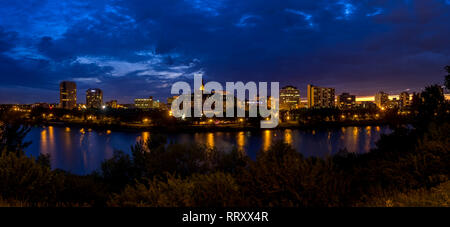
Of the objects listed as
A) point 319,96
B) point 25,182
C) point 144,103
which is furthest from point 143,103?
point 25,182

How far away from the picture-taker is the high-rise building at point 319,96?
550 ft

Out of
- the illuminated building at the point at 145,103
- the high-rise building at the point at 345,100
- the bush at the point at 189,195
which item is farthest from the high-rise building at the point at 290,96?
the bush at the point at 189,195

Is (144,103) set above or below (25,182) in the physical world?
above

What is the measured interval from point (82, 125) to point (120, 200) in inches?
2831

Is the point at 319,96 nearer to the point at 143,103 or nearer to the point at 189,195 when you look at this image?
the point at 143,103

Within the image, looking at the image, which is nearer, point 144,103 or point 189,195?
point 189,195

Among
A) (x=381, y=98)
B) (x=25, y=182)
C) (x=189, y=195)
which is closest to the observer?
(x=189, y=195)

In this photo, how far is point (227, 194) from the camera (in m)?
4.59

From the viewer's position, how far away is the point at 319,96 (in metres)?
170

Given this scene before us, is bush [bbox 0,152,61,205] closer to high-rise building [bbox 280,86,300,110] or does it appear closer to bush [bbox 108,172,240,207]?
bush [bbox 108,172,240,207]

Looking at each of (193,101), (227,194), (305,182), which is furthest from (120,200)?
(193,101)

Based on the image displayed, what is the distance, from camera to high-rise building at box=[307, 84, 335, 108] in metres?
168

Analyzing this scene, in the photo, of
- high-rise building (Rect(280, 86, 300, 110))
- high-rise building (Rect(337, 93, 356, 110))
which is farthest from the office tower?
high-rise building (Rect(337, 93, 356, 110))

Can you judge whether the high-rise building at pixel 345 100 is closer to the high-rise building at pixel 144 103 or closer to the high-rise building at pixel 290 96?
the high-rise building at pixel 290 96
